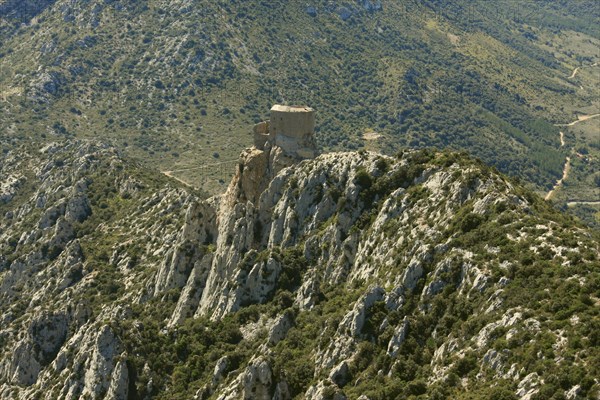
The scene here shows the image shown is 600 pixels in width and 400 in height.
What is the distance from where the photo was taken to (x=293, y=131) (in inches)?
4835

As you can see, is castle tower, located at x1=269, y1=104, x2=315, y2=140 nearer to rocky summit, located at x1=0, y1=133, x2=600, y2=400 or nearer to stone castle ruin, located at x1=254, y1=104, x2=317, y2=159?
stone castle ruin, located at x1=254, y1=104, x2=317, y2=159

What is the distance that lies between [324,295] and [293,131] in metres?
27.3

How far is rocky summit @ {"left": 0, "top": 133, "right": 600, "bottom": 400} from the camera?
253ft

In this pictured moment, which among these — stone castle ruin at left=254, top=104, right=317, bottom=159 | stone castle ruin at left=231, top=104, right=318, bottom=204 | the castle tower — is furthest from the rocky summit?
the castle tower

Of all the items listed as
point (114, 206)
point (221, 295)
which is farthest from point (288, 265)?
point (114, 206)

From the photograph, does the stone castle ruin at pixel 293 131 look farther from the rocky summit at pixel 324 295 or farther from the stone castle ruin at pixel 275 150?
the rocky summit at pixel 324 295

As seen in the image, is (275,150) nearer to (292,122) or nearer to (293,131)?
(293,131)

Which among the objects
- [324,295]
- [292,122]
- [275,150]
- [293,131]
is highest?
[292,122]

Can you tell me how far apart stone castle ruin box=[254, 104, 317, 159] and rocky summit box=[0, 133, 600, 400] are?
2.03 feet

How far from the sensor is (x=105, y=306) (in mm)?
136000

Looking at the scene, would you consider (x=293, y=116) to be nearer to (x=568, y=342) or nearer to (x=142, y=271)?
(x=142, y=271)

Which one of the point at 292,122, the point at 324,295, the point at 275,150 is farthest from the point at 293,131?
the point at 324,295

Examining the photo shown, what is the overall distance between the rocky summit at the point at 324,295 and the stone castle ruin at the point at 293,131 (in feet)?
2.03

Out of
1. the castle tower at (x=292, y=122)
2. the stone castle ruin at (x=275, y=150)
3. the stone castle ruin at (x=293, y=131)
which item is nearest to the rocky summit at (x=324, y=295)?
the stone castle ruin at (x=275, y=150)
